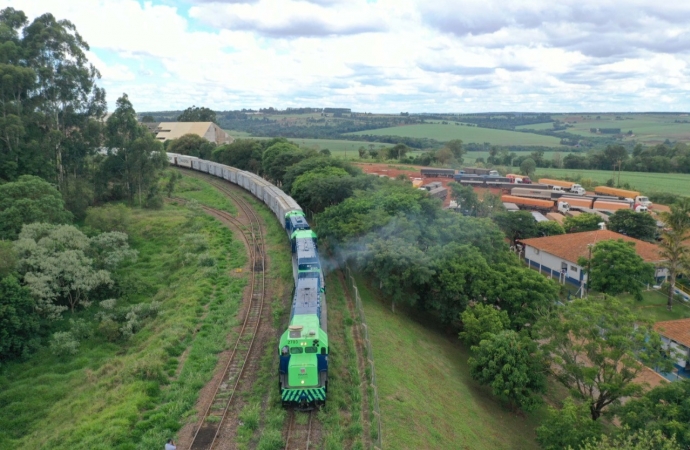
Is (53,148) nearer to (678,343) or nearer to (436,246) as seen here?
(436,246)

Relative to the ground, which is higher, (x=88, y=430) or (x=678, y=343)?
(x=88, y=430)

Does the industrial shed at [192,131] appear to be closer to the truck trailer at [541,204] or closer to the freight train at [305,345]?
the truck trailer at [541,204]

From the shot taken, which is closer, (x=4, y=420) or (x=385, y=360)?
(x=4, y=420)

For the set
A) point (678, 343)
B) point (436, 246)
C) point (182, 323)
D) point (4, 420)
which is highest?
point (436, 246)

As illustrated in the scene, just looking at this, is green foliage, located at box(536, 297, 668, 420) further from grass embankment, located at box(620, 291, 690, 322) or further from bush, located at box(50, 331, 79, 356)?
bush, located at box(50, 331, 79, 356)

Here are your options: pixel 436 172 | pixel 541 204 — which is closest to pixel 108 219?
pixel 541 204

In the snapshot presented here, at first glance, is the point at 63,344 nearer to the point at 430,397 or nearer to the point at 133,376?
the point at 133,376

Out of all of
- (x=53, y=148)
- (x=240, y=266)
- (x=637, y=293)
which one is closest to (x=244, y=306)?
(x=240, y=266)
